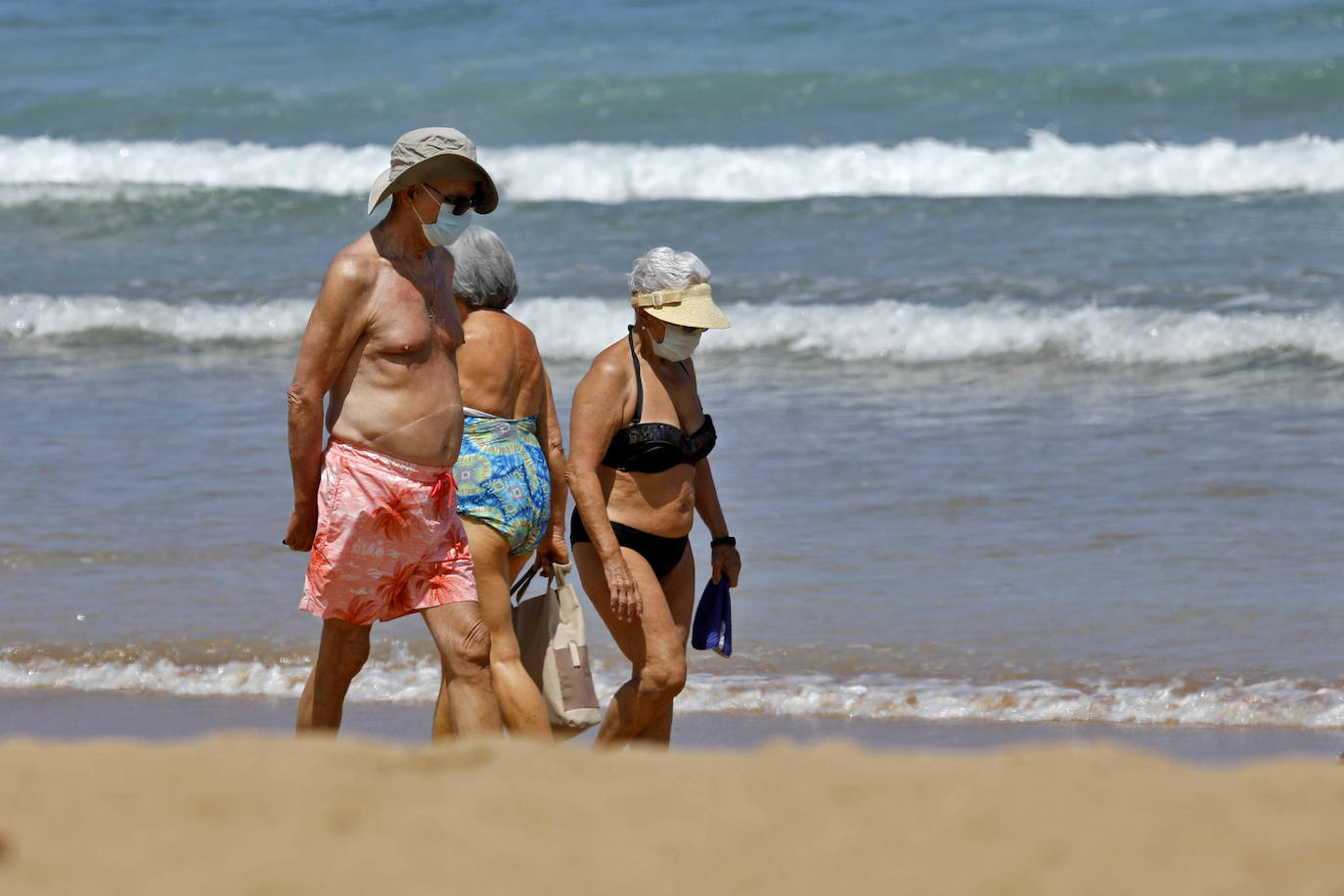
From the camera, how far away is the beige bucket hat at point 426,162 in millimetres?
4445

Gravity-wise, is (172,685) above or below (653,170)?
below

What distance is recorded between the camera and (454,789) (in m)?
3.20

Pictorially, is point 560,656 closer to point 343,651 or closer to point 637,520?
point 637,520

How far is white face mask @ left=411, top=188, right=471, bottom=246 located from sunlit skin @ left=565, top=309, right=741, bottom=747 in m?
0.63

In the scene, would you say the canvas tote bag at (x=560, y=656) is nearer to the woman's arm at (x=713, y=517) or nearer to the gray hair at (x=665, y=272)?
the woman's arm at (x=713, y=517)

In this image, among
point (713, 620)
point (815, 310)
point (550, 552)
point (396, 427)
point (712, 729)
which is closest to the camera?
point (396, 427)

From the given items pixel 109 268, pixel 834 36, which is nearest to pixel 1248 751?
pixel 109 268

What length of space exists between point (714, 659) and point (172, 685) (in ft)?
6.81

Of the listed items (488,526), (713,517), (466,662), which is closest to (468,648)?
(466,662)

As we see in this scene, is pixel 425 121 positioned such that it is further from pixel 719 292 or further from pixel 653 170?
pixel 719 292

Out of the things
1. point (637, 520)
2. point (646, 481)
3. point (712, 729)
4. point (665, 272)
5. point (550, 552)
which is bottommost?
point (712, 729)

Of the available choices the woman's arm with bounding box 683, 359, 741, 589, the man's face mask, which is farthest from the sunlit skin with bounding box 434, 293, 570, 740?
the man's face mask

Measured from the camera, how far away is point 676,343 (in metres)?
5.02

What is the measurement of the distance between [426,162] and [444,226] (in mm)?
177
